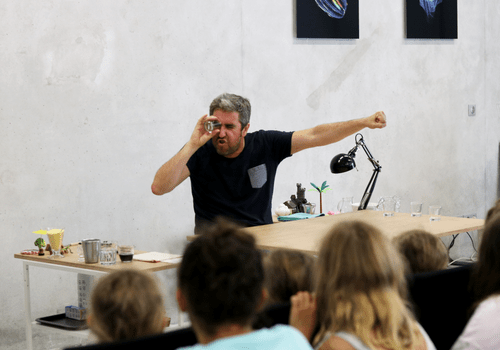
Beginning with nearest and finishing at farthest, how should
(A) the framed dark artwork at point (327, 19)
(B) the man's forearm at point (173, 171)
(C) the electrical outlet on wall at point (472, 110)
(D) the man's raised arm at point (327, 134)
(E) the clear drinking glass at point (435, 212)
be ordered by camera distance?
1. (B) the man's forearm at point (173, 171)
2. (D) the man's raised arm at point (327, 134)
3. (E) the clear drinking glass at point (435, 212)
4. (A) the framed dark artwork at point (327, 19)
5. (C) the electrical outlet on wall at point (472, 110)

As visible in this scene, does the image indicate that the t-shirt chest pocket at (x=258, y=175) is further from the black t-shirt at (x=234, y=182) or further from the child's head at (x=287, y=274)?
the child's head at (x=287, y=274)

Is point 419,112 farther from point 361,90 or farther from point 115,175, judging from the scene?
point 115,175

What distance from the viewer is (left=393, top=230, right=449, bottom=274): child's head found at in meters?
1.96

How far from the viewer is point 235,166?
3.59 m

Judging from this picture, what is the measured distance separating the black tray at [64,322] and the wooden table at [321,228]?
742mm

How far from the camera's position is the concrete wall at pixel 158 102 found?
13.3 ft

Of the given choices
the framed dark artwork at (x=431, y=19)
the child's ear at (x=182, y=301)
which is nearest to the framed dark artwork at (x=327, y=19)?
the framed dark artwork at (x=431, y=19)

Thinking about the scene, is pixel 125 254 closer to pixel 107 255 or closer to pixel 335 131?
pixel 107 255

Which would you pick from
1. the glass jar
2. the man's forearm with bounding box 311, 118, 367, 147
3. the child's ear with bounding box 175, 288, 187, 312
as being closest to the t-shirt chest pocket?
the man's forearm with bounding box 311, 118, 367, 147

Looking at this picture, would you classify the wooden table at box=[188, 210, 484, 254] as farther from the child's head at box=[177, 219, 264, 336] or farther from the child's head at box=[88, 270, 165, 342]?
the child's head at box=[177, 219, 264, 336]

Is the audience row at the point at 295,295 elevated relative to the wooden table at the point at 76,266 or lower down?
elevated

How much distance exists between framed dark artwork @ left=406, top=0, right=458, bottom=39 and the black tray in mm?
4475

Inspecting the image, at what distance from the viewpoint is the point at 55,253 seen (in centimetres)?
331

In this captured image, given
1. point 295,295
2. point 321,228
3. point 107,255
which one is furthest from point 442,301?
point 107,255
